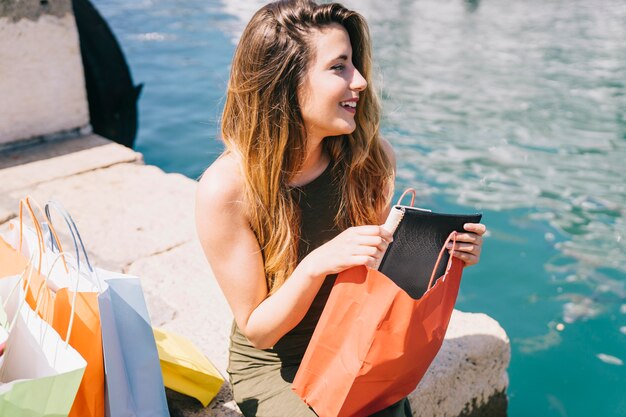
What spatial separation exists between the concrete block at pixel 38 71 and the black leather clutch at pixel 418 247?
11.6 ft

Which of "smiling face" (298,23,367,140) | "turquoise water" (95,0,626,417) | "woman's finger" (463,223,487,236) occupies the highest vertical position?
"smiling face" (298,23,367,140)

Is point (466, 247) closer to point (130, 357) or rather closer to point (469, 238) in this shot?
point (469, 238)

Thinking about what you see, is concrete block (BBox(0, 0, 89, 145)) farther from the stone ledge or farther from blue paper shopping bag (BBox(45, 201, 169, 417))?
blue paper shopping bag (BBox(45, 201, 169, 417))

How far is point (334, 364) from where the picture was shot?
1.57 meters

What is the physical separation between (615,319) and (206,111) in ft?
18.9

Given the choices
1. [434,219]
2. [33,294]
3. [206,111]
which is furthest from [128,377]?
[206,111]

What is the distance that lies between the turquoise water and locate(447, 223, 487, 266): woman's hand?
2.28 feet

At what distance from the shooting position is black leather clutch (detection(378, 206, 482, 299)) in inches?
60.8

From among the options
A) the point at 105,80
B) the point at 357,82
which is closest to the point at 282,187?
the point at 357,82

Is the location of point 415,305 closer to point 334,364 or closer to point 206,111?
point 334,364

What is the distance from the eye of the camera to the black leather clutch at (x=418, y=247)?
1.54 metres

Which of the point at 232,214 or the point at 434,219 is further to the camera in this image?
the point at 232,214

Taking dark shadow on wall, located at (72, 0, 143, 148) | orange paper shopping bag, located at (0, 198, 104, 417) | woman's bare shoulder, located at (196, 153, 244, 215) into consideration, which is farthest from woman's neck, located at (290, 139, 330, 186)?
dark shadow on wall, located at (72, 0, 143, 148)

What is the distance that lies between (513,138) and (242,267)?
6123 mm
